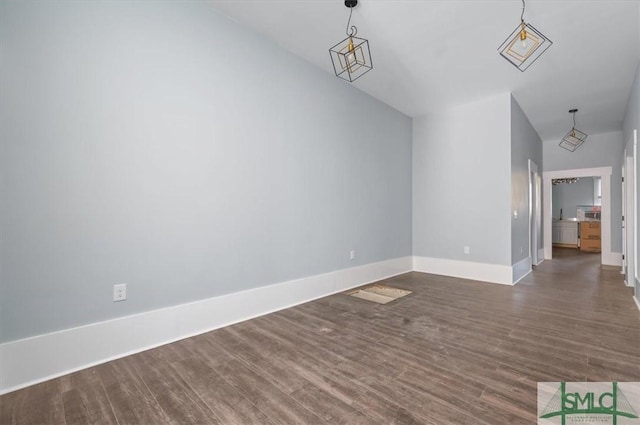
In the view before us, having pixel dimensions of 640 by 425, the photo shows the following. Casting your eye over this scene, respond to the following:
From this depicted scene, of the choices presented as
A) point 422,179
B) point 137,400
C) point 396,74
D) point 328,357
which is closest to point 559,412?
point 328,357

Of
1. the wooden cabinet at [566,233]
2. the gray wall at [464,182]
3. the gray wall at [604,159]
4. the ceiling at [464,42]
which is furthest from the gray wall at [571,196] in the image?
the gray wall at [464,182]

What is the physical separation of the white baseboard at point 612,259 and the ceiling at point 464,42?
3207 millimetres

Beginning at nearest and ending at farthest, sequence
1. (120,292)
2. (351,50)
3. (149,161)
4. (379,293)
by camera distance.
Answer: (120,292)
(149,161)
(351,50)
(379,293)

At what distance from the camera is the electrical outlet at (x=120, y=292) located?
7.02ft

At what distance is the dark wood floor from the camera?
1525 mm

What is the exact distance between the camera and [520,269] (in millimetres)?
4703

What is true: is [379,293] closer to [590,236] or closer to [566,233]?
[590,236]

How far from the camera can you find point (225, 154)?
2.76 metres

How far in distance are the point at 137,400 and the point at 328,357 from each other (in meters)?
1.20

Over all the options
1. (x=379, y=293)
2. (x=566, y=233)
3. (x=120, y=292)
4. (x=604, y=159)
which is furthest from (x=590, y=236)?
(x=120, y=292)

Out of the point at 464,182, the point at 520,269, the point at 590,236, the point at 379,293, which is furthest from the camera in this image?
the point at 590,236

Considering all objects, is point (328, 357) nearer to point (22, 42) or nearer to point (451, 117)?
point (22, 42)

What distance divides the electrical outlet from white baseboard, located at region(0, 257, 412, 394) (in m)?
0.16

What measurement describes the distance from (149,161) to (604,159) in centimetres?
859
